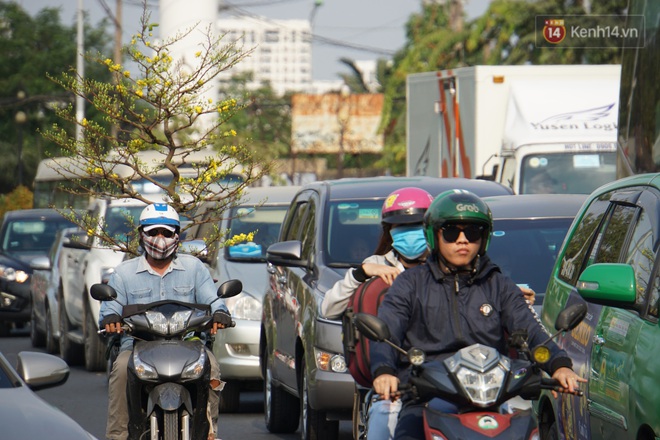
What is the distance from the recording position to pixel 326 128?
6378cm

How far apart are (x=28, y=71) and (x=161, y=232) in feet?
183

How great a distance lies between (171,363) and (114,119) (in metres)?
4.46

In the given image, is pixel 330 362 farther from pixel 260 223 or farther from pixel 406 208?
pixel 260 223

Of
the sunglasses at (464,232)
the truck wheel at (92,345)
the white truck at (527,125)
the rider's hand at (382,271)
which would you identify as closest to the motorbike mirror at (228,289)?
the rider's hand at (382,271)

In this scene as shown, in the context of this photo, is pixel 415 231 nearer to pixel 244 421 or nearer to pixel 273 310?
pixel 273 310

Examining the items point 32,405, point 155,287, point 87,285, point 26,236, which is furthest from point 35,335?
point 32,405

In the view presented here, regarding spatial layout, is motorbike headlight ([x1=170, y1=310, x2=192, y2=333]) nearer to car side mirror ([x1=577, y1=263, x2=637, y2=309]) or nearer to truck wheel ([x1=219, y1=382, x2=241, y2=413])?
car side mirror ([x1=577, y1=263, x2=637, y2=309])

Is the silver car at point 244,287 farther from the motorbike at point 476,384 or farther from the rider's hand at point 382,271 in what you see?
the motorbike at point 476,384

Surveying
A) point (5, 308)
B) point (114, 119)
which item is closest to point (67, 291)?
point (5, 308)

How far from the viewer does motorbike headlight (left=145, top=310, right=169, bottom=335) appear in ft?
25.6

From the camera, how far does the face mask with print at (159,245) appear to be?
8.07m

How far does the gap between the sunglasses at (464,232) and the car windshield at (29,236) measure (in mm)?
20506

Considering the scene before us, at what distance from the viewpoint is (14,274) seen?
2353 centimetres

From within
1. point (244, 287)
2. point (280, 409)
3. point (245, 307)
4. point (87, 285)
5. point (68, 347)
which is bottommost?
point (68, 347)
